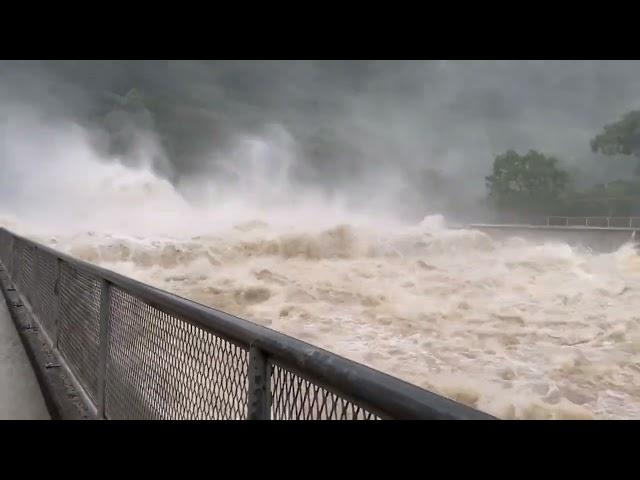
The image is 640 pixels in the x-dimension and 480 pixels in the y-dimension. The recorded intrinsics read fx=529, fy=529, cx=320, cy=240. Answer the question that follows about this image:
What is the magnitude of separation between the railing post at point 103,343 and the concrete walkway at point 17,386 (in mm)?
970

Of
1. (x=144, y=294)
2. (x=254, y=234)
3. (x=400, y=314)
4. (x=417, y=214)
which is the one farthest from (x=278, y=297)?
(x=417, y=214)

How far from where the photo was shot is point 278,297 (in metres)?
15.0

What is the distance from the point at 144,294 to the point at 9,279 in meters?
8.91

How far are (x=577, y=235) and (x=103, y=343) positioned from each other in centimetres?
3331

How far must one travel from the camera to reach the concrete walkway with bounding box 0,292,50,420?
4137mm

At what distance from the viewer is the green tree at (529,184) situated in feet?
216

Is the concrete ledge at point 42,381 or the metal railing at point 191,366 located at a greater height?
the metal railing at point 191,366

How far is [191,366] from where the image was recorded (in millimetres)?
2266

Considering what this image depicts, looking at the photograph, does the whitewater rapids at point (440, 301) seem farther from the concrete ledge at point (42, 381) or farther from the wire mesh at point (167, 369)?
the wire mesh at point (167, 369)

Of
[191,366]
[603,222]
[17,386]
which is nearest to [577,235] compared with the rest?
[603,222]

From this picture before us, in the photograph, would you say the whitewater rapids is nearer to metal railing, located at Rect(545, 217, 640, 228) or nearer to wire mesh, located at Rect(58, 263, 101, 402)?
wire mesh, located at Rect(58, 263, 101, 402)

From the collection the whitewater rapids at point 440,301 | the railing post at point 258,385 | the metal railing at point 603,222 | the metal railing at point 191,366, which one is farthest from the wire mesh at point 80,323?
the metal railing at point 603,222

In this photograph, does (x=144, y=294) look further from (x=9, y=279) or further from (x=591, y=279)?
(x=591, y=279)

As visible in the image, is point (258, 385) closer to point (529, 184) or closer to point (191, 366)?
point (191, 366)
